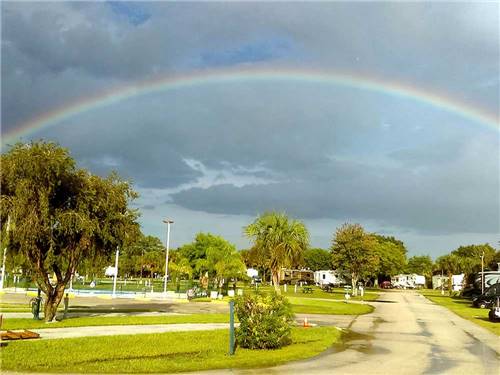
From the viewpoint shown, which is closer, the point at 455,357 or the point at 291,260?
the point at 455,357

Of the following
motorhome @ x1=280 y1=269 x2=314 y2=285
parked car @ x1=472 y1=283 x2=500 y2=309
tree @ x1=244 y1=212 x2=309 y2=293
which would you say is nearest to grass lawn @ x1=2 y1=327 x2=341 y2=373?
tree @ x1=244 y1=212 x2=309 y2=293

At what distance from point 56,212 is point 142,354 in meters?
11.2

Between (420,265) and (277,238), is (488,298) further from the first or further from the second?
(420,265)

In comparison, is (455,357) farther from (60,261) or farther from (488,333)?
(60,261)

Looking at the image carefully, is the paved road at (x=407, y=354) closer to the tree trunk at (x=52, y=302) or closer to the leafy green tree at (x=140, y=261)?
the tree trunk at (x=52, y=302)

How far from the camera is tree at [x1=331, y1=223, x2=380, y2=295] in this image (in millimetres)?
65000

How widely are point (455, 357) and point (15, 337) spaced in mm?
13534

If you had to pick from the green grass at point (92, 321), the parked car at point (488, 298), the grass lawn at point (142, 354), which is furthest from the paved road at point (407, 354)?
the parked car at point (488, 298)

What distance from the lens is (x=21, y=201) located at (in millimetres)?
21906

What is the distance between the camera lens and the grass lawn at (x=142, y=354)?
12.5 metres

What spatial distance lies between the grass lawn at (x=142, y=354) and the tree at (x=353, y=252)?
155 feet

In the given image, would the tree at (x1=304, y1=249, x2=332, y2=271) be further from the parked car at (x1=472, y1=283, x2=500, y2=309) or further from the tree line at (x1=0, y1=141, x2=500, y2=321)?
the tree line at (x1=0, y1=141, x2=500, y2=321)

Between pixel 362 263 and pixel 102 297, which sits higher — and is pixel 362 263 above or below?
above

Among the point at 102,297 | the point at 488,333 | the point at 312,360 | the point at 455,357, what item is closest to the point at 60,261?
the point at 312,360
